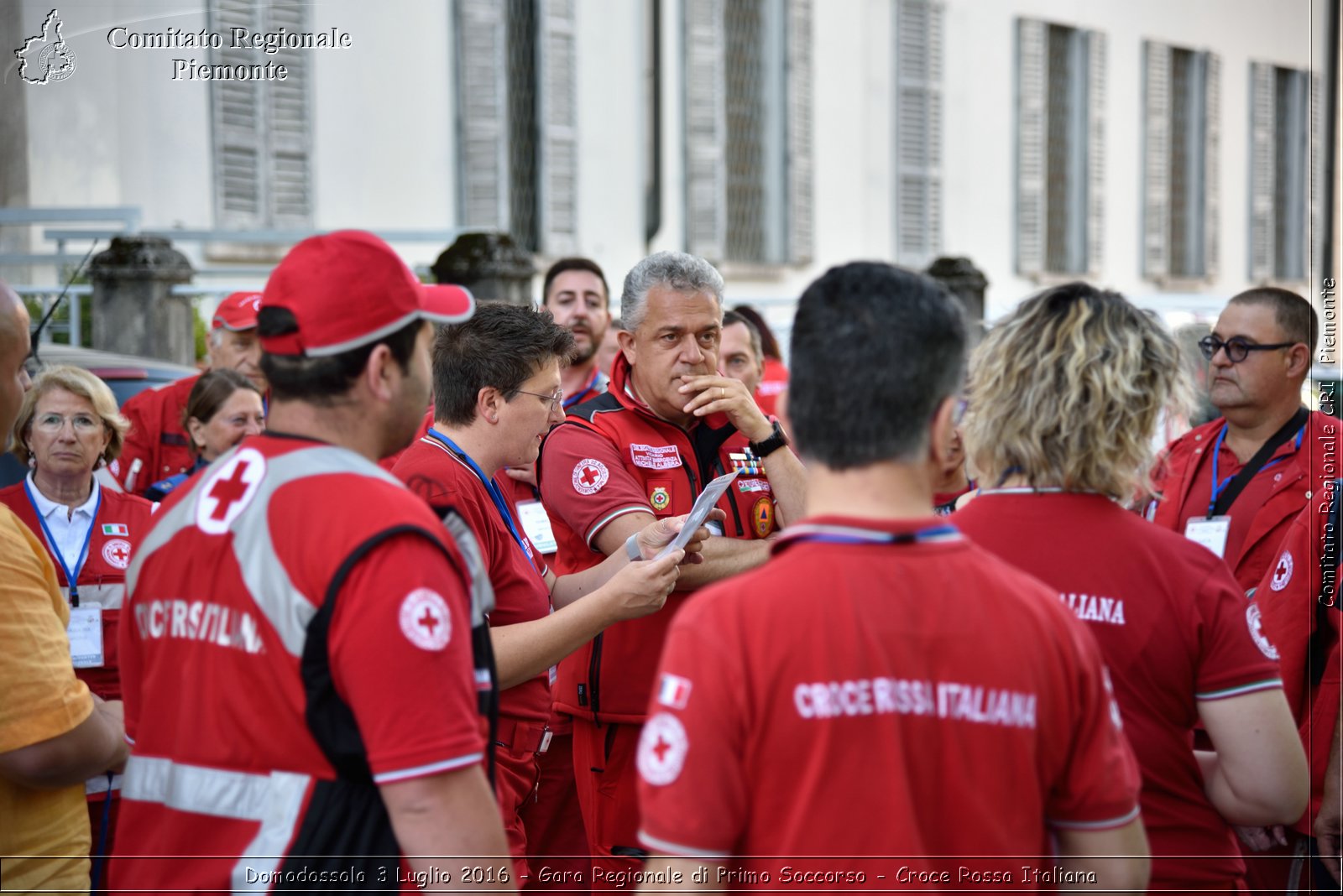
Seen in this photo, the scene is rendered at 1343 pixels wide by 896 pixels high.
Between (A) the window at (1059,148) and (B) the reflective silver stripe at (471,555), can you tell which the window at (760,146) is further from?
(B) the reflective silver stripe at (471,555)

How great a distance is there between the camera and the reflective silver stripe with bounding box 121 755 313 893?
1938 mm

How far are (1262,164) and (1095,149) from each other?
418cm

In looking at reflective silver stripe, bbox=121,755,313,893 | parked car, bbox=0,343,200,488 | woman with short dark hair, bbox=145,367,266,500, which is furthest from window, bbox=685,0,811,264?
reflective silver stripe, bbox=121,755,313,893

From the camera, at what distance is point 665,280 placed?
379 cm

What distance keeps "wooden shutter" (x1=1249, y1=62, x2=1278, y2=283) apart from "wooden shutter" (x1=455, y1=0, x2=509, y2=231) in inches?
532

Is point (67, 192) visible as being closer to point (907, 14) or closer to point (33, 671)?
point (33, 671)

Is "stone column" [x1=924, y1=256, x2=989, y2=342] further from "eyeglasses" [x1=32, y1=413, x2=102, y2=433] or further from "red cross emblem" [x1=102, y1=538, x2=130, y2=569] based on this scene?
"red cross emblem" [x1=102, y1=538, x2=130, y2=569]

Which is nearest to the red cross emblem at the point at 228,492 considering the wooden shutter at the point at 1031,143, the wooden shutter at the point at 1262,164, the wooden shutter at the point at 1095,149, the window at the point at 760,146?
the window at the point at 760,146

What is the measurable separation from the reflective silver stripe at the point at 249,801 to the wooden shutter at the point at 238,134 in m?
10.5

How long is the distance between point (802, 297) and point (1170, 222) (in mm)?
20377

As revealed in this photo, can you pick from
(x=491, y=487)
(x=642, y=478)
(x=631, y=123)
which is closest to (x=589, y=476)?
(x=642, y=478)

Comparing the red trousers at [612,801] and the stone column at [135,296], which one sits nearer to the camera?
the red trousers at [612,801]

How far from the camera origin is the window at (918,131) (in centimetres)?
1697

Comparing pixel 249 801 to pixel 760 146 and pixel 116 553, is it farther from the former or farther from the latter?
pixel 760 146
